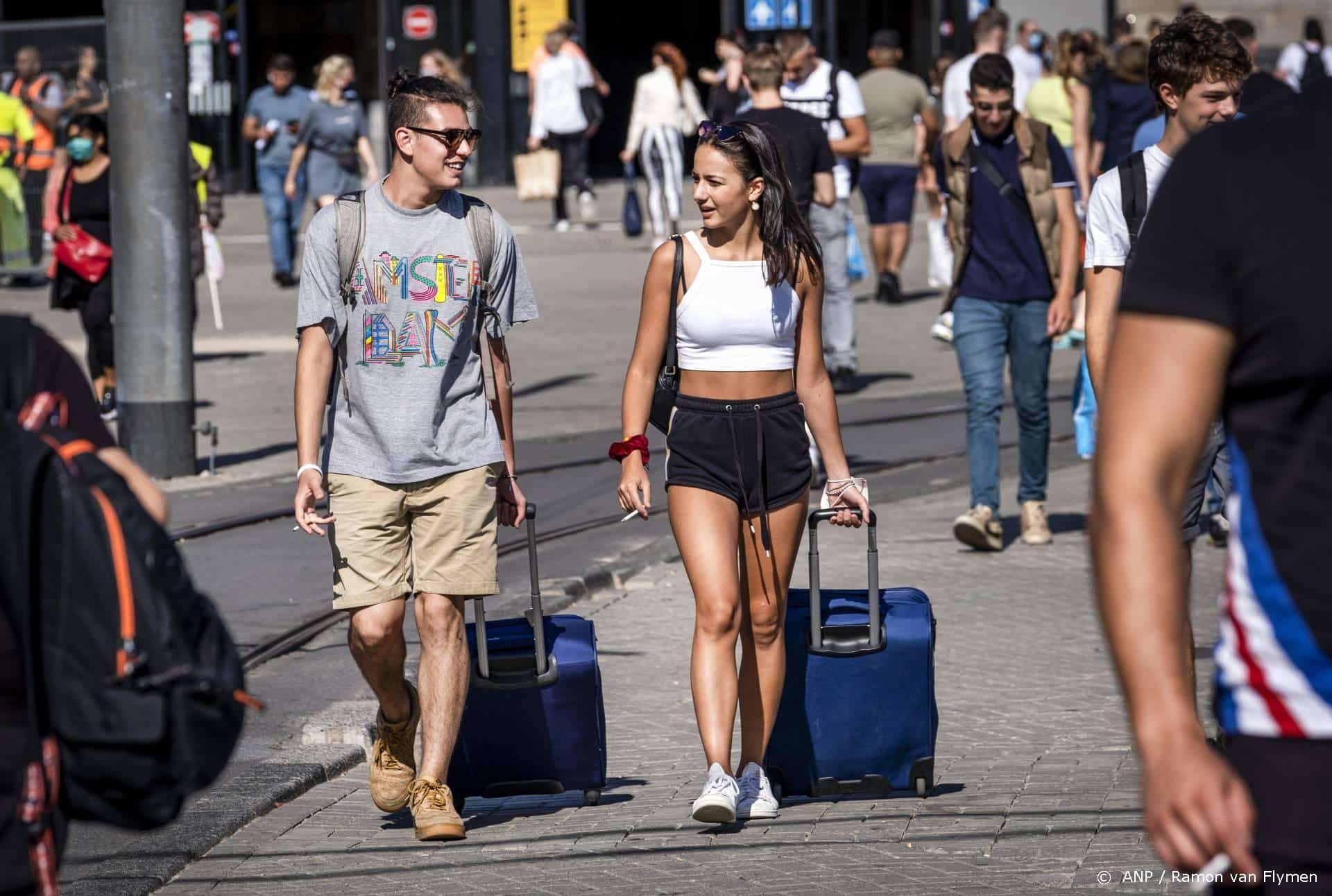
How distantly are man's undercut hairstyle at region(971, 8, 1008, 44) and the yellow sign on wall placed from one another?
14.0m

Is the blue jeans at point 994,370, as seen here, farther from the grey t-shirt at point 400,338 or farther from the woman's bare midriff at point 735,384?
the grey t-shirt at point 400,338

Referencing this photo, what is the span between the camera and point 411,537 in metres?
5.50

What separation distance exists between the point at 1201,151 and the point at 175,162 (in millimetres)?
Result: 8574

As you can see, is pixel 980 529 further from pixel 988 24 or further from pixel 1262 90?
pixel 988 24

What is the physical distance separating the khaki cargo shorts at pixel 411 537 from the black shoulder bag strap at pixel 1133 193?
5.83ft

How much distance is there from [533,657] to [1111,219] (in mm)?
1904

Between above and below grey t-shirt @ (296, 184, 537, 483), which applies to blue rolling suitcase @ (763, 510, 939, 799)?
below

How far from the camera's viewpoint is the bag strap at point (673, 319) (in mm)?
5586

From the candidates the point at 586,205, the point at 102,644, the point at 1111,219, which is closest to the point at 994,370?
the point at 1111,219

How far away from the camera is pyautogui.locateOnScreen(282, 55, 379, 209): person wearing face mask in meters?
17.0

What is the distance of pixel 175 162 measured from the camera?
10383 millimetres

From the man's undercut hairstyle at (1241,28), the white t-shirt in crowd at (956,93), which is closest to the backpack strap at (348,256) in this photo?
the man's undercut hairstyle at (1241,28)

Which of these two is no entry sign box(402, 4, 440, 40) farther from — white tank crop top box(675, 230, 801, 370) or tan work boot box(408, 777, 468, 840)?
tan work boot box(408, 777, 468, 840)

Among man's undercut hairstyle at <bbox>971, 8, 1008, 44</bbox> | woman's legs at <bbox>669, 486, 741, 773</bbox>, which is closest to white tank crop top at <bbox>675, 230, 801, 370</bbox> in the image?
woman's legs at <bbox>669, 486, 741, 773</bbox>
